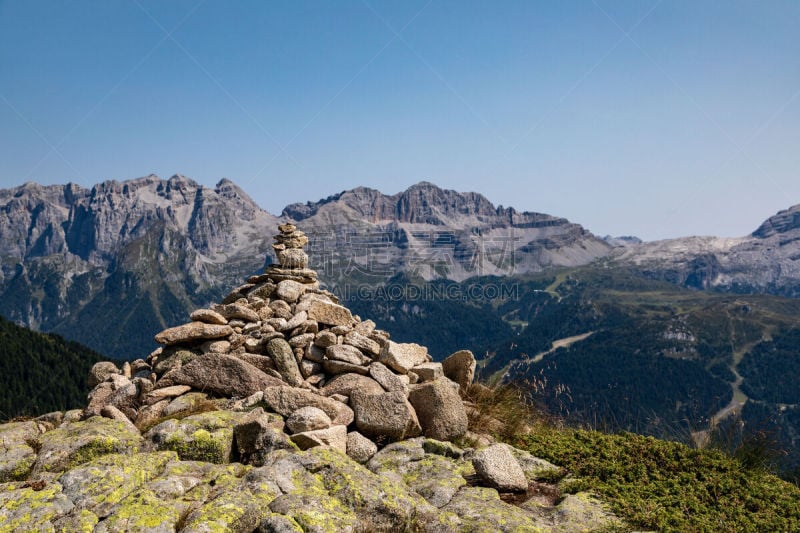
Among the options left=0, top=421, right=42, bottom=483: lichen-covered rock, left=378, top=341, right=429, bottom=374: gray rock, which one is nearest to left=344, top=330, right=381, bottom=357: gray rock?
left=378, top=341, right=429, bottom=374: gray rock

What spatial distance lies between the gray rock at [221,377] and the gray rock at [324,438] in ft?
10.6

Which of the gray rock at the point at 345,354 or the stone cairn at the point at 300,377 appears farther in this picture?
the gray rock at the point at 345,354

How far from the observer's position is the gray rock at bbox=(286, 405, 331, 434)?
12430 mm

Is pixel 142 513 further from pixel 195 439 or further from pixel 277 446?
pixel 277 446

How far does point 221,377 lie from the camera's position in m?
14.9

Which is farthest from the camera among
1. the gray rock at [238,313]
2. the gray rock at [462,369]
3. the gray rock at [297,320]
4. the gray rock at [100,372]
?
the gray rock at [238,313]

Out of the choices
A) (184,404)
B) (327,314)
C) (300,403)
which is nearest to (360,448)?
(300,403)

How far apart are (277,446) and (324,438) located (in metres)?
1.12

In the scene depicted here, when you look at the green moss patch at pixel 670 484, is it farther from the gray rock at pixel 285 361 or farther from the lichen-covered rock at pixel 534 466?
the gray rock at pixel 285 361

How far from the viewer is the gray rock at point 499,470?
11.2 meters

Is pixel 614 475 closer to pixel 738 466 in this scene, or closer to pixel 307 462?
pixel 738 466

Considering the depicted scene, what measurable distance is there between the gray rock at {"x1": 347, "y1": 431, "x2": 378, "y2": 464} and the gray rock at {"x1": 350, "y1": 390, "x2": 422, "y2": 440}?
49 centimetres

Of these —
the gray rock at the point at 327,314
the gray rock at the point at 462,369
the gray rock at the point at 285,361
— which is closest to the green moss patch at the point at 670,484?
the gray rock at the point at 462,369

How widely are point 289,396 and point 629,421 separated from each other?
11.2 m
